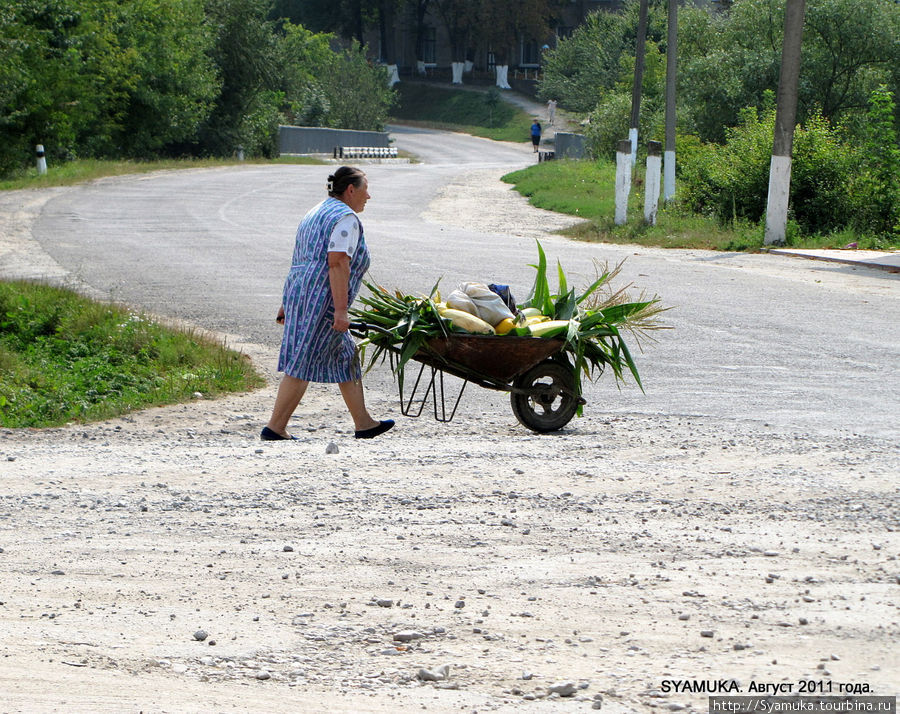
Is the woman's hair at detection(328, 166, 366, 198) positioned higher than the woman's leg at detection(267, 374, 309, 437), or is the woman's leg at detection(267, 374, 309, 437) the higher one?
the woman's hair at detection(328, 166, 366, 198)

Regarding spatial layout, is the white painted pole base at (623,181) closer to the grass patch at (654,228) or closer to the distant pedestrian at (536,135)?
the grass patch at (654,228)

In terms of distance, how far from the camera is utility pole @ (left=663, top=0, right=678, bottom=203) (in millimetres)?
23344

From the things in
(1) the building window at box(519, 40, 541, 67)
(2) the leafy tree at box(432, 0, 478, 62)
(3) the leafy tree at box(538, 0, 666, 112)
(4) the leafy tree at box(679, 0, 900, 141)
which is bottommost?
(4) the leafy tree at box(679, 0, 900, 141)

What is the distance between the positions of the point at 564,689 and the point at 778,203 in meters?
17.3

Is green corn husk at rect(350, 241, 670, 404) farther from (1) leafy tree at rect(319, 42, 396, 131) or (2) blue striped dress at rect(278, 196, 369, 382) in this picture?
(1) leafy tree at rect(319, 42, 396, 131)

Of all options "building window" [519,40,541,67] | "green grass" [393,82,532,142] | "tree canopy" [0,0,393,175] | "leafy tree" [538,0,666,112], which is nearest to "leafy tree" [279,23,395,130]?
"tree canopy" [0,0,393,175]

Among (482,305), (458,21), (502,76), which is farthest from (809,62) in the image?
(502,76)

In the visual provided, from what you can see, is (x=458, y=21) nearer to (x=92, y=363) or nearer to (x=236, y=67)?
(x=236, y=67)

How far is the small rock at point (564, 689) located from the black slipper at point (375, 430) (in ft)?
12.5

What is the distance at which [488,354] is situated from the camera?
7.26 metres

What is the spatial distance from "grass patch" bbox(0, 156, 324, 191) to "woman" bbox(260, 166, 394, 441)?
2389 centimetres

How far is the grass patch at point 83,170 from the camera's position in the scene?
29859 millimetres

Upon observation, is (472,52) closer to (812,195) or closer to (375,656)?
(812,195)

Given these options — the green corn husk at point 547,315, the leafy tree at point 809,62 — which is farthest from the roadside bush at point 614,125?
the green corn husk at point 547,315
